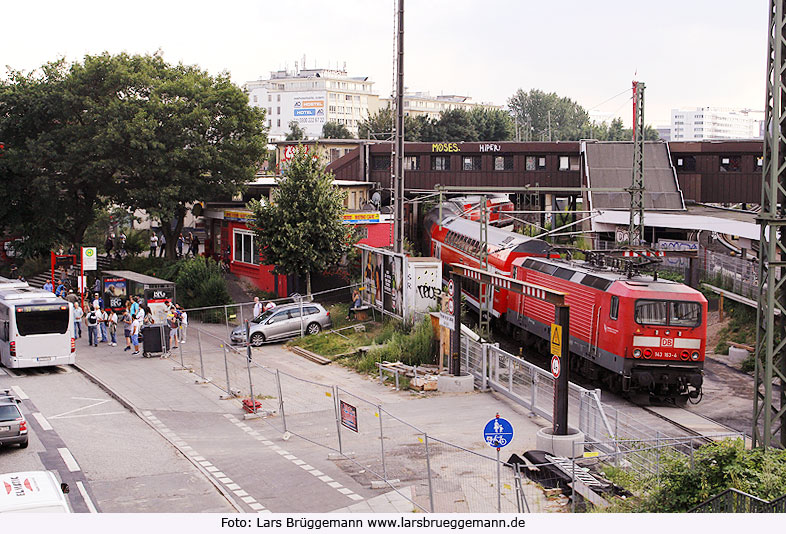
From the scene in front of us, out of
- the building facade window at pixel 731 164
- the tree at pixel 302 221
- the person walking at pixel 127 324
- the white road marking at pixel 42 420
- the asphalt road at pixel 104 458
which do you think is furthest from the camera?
the building facade window at pixel 731 164

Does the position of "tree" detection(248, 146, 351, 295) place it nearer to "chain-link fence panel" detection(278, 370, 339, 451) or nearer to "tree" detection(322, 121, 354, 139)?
"chain-link fence panel" detection(278, 370, 339, 451)

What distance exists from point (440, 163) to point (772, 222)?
150 feet

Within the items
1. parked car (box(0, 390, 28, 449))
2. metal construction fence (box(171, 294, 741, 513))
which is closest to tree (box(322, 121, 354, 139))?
metal construction fence (box(171, 294, 741, 513))

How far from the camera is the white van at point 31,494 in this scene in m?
11.1

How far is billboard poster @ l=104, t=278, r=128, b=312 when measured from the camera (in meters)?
38.0

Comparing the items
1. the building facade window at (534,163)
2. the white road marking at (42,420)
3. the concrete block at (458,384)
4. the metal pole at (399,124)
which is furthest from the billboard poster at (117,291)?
the building facade window at (534,163)

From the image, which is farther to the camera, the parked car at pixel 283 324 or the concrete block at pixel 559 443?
the parked car at pixel 283 324

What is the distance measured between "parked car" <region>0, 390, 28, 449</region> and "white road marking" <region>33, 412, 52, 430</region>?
1986 millimetres

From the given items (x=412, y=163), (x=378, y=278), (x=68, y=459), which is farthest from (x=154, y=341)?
(x=412, y=163)

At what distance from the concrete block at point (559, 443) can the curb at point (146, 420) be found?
20.2 feet

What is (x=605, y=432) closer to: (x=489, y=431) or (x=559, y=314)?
(x=559, y=314)

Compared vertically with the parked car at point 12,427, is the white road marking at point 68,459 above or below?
below

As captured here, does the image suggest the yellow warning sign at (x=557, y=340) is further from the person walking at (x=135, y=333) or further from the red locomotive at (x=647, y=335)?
the person walking at (x=135, y=333)

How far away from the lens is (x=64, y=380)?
2711 centimetres
